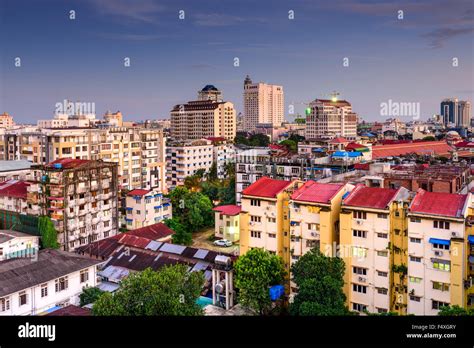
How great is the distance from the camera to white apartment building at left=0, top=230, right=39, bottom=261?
6.71m

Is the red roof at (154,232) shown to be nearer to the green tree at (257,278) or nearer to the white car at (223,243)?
the white car at (223,243)

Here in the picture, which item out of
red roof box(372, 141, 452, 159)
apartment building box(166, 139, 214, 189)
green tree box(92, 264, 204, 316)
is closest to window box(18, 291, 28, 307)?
green tree box(92, 264, 204, 316)

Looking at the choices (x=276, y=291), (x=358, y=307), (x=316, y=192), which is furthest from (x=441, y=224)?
(x=276, y=291)

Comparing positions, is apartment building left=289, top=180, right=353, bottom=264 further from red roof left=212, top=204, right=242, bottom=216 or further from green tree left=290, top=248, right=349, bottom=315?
red roof left=212, top=204, right=242, bottom=216

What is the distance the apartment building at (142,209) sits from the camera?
9086 millimetres

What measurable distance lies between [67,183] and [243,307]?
4.03 m

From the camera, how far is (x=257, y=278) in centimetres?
491

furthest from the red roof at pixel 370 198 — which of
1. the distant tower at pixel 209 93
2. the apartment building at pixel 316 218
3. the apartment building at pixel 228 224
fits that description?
the distant tower at pixel 209 93

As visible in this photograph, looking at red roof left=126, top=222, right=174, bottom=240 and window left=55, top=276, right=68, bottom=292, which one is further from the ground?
red roof left=126, top=222, right=174, bottom=240

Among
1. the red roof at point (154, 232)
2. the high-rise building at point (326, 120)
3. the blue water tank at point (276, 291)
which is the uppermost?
the high-rise building at point (326, 120)

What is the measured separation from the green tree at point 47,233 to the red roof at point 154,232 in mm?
1171

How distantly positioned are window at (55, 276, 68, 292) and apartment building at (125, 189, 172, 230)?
368 cm
